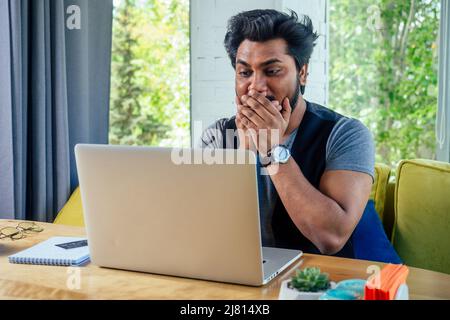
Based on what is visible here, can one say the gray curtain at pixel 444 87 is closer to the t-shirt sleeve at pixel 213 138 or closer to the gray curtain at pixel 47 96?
the t-shirt sleeve at pixel 213 138

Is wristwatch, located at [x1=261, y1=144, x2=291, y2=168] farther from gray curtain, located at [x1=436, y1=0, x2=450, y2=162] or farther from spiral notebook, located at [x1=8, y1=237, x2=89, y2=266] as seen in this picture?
gray curtain, located at [x1=436, y1=0, x2=450, y2=162]

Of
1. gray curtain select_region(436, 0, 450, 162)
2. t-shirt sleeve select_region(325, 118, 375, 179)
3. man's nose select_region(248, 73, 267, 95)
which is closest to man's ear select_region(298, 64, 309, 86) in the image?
man's nose select_region(248, 73, 267, 95)

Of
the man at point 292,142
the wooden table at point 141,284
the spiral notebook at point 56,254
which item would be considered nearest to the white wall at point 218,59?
the man at point 292,142

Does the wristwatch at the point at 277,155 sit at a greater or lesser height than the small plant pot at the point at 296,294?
greater

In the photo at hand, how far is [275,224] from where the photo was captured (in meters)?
1.63

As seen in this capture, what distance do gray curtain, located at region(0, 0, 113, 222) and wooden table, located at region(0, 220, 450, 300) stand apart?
95cm

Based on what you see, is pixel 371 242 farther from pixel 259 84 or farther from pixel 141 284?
pixel 141 284

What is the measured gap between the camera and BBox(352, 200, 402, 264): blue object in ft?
5.24

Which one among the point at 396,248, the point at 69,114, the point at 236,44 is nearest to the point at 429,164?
the point at 396,248

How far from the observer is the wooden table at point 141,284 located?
0.98m

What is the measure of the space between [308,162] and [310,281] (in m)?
0.72

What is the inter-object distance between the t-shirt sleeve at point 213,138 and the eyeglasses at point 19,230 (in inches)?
23.7
